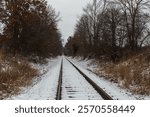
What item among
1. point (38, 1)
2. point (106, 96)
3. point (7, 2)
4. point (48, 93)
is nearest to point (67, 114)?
point (106, 96)

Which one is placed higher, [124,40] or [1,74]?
[124,40]

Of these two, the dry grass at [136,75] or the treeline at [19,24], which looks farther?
the treeline at [19,24]

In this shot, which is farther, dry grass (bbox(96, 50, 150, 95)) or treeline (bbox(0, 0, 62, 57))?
treeline (bbox(0, 0, 62, 57))

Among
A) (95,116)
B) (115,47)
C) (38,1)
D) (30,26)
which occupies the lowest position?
(95,116)

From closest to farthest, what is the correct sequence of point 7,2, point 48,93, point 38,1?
point 48,93
point 7,2
point 38,1

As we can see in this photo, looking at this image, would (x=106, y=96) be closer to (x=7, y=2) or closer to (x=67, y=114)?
(x=67, y=114)

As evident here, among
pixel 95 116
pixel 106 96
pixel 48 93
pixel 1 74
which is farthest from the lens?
pixel 1 74

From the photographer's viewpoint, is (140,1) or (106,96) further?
(140,1)

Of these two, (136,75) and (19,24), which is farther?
(19,24)

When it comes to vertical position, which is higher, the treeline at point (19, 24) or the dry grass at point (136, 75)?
the treeline at point (19, 24)

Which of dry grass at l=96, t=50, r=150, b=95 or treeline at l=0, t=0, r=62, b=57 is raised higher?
treeline at l=0, t=0, r=62, b=57

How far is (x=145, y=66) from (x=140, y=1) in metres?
17.9

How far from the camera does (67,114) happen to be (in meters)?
11.4

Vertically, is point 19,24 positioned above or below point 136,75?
above
